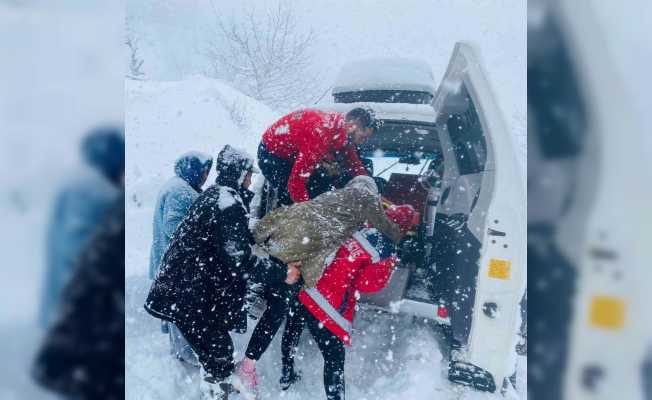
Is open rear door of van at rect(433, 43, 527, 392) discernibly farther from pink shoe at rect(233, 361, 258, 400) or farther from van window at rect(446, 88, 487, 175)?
pink shoe at rect(233, 361, 258, 400)

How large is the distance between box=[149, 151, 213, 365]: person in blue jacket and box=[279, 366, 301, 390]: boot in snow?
0.80 metres

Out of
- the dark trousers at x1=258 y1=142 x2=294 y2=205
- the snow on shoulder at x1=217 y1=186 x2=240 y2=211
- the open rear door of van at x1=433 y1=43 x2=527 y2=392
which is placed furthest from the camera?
the dark trousers at x1=258 y1=142 x2=294 y2=205

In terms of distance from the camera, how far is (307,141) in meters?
1.88

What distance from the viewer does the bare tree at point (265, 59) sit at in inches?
73.4

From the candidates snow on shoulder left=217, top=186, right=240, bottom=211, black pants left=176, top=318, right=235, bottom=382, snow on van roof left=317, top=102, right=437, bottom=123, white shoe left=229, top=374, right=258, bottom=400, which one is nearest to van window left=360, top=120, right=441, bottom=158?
snow on van roof left=317, top=102, right=437, bottom=123

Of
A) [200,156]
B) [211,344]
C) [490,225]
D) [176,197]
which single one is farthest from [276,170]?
[490,225]

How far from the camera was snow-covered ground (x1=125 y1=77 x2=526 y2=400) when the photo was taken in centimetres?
188

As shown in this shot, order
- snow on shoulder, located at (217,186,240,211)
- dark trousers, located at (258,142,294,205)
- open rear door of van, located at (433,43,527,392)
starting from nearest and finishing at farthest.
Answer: open rear door of van, located at (433,43,527,392) < snow on shoulder, located at (217,186,240,211) < dark trousers, located at (258,142,294,205)

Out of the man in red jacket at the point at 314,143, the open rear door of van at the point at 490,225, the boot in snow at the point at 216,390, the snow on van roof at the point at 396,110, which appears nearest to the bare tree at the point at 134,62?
the man in red jacket at the point at 314,143

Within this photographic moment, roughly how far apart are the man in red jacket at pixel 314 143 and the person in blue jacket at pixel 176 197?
31 cm

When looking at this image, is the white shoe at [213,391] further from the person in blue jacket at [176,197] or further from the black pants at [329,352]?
the person in blue jacket at [176,197]
